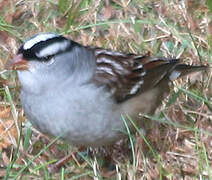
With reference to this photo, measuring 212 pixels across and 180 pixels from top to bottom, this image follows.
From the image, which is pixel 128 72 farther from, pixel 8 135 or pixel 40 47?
pixel 8 135

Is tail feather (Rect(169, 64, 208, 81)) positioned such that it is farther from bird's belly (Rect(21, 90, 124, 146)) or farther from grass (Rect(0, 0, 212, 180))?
bird's belly (Rect(21, 90, 124, 146))

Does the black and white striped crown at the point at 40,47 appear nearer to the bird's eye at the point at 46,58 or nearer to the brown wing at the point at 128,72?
the bird's eye at the point at 46,58

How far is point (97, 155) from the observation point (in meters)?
4.29

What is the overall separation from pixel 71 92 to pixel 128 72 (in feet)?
1.79

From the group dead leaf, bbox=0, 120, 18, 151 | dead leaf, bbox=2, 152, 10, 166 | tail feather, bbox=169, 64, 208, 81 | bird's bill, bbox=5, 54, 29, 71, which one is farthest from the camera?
tail feather, bbox=169, 64, 208, 81

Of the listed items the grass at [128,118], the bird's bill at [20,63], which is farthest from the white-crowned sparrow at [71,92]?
the grass at [128,118]

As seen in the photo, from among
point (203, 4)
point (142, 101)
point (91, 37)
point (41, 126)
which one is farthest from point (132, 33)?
point (41, 126)

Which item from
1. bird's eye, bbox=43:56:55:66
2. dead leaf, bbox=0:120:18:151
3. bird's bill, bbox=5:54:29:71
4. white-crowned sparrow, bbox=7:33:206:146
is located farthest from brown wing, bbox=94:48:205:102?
dead leaf, bbox=0:120:18:151

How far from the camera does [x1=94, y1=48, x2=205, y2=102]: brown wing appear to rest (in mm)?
3920

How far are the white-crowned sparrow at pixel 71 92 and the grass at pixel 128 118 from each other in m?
0.12

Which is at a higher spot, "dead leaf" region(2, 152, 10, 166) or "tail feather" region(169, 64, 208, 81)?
"tail feather" region(169, 64, 208, 81)

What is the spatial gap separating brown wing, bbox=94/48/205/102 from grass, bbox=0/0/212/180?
0.61 feet

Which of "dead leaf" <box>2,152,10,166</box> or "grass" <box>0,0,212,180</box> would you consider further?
"dead leaf" <box>2,152,10,166</box>

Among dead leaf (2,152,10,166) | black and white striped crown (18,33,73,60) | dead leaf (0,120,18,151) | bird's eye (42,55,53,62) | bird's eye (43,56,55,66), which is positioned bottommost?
dead leaf (2,152,10,166)
